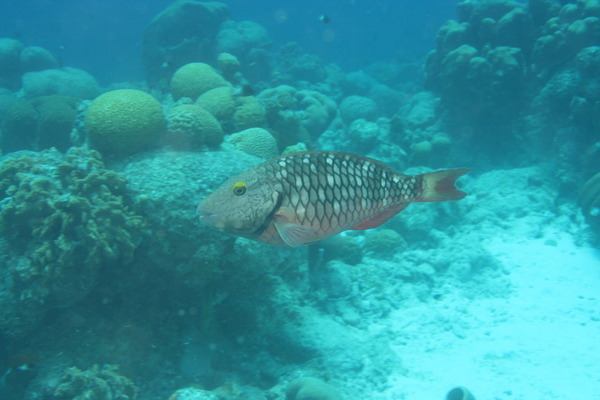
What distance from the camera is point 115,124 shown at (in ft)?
16.8

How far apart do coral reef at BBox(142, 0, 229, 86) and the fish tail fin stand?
19737mm

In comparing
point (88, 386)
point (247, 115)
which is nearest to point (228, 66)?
point (247, 115)

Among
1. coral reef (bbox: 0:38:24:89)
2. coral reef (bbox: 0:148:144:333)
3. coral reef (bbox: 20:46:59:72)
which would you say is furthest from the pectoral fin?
coral reef (bbox: 20:46:59:72)

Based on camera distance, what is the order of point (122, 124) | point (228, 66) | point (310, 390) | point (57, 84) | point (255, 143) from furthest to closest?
point (57, 84) < point (228, 66) < point (255, 143) < point (122, 124) < point (310, 390)

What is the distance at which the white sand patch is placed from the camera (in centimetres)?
538

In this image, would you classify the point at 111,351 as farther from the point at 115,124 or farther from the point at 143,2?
the point at 143,2

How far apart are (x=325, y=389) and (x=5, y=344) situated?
419 cm

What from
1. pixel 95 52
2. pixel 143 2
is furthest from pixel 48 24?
pixel 95 52

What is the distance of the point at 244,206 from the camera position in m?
2.54

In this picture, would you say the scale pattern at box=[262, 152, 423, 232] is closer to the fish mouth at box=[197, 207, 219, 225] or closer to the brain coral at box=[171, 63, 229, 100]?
the fish mouth at box=[197, 207, 219, 225]

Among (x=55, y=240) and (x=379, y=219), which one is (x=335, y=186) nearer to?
(x=379, y=219)

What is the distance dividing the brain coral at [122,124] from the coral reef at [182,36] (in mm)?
15603

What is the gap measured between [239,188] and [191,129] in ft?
11.8

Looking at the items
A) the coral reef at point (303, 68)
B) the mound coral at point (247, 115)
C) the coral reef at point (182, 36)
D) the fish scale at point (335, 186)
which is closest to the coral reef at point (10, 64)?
the coral reef at point (182, 36)
